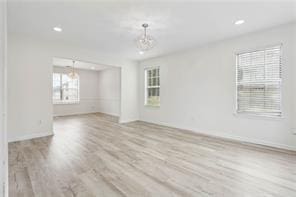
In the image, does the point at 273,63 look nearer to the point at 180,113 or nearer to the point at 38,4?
the point at 180,113

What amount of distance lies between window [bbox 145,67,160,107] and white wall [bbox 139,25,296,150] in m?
0.28

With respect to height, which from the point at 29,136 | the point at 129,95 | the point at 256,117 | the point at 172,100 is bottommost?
the point at 29,136

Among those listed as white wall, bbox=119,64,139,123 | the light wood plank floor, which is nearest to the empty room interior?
the light wood plank floor

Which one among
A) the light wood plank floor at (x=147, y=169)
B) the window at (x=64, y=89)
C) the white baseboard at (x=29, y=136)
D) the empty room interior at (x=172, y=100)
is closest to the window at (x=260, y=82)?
the empty room interior at (x=172, y=100)

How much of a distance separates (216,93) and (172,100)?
162 cm

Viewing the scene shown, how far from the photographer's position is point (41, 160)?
277 centimetres

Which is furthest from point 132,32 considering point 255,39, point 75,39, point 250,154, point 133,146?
point 250,154

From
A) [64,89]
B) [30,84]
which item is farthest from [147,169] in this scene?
[64,89]

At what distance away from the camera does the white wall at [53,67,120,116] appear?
8.34m

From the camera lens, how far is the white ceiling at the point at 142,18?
2.57 metres

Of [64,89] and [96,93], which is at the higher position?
[64,89]

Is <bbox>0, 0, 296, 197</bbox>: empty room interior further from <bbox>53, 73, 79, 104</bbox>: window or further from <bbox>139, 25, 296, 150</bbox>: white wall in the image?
<bbox>53, 73, 79, 104</bbox>: window

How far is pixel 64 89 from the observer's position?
336 inches

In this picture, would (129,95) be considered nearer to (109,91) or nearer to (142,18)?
(109,91)
